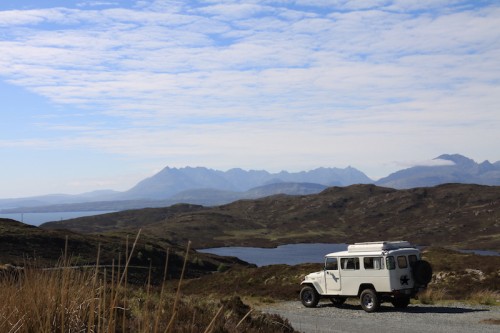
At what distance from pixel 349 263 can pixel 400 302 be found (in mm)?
2695

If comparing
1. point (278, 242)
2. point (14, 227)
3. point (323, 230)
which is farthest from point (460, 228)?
point (14, 227)

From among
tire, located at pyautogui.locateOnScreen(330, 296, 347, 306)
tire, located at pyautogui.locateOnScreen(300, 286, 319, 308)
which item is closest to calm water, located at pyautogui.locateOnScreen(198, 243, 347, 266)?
tire, located at pyautogui.locateOnScreen(300, 286, 319, 308)

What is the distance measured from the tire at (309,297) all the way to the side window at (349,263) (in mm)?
2403

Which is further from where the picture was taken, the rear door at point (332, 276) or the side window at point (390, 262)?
the rear door at point (332, 276)

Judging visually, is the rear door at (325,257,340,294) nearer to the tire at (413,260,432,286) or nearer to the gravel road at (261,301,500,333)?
the gravel road at (261,301,500,333)

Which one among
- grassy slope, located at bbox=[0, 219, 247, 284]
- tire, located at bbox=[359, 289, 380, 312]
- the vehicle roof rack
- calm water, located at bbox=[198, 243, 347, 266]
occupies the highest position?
the vehicle roof rack

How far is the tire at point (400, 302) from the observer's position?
2320cm

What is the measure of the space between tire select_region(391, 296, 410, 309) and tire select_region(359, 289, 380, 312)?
47.5 inches

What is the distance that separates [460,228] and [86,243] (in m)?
132

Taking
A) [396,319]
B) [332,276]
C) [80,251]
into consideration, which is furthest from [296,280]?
[80,251]

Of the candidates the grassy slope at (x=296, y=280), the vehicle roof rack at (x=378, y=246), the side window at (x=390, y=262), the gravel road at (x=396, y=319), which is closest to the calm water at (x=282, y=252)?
the grassy slope at (x=296, y=280)

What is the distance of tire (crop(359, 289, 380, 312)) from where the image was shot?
22.4 metres

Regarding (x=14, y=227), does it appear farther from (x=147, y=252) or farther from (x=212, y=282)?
(x=212, y=282)

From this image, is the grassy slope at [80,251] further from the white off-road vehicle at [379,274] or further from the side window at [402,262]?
the side window at [402,262]
